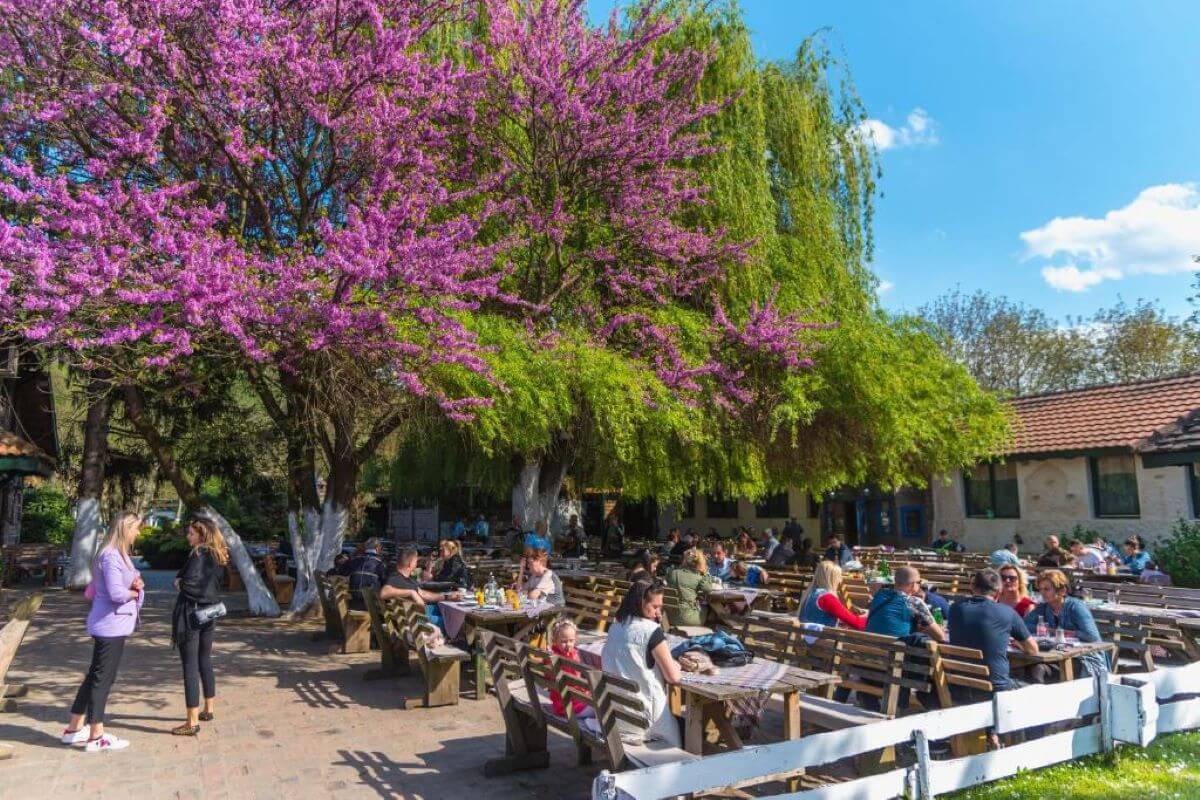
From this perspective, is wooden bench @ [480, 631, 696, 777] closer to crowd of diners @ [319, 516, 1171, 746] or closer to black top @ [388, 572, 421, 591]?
crowd of diners @ [319, 516, 1171, 746]

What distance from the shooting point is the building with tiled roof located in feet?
61.9

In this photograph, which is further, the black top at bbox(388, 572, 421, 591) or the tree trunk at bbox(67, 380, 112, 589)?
the tree trunk at bbox(67, 380, 112, 589)

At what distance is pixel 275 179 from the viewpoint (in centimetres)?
1258

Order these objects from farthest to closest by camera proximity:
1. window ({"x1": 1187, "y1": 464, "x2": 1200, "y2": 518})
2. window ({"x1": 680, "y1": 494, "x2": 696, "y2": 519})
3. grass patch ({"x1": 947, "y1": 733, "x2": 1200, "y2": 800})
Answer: window ({"x1": 680, "y1": 494, "x2": 696, "y2": 519})
window ({"x1": 1187, "y1": 464, "x2": 1200, "y2": 518})
grass patch ({"x1": 947, "y1": 733, "x2": 1200, "y2": 800})

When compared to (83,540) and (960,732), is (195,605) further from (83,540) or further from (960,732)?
(83,540)

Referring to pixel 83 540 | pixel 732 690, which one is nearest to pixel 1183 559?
pixel 732 690

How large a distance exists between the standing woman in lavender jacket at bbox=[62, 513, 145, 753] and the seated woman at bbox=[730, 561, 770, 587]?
28.8 ft

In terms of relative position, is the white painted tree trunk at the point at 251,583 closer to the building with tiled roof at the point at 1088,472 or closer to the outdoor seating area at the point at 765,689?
the outdoor seating area at the point at 765,689

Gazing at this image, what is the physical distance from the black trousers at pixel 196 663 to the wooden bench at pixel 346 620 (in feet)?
9.12

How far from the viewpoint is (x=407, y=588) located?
9.09 meters

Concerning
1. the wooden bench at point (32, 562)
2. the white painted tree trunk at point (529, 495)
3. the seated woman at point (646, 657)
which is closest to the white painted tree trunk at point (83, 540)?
the wooden bench at point (32, 562)

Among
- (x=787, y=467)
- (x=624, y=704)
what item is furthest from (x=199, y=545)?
(x=787, y=467)

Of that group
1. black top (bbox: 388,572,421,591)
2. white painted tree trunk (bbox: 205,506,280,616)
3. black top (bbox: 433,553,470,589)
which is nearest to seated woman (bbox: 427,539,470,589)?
black top (bbox: 433,553,470,589)

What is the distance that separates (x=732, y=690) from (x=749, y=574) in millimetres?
8573
